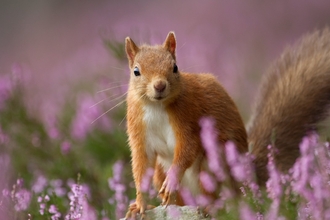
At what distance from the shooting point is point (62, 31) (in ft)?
38.1

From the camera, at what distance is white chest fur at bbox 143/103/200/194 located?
3258mm

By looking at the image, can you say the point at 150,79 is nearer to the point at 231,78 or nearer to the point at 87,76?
the point at 231,78

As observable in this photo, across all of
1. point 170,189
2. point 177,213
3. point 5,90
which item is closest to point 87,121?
point 5,90

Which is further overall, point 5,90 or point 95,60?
point 95,60

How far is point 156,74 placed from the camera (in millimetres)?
3146

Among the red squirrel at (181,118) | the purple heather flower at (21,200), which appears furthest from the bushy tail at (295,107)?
the purple heather flower at (21,200)

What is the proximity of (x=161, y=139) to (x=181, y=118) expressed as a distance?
13 cm

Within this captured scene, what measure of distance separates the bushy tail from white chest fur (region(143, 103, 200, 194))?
0.49 meters

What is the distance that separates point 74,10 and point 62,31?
0.70 meters

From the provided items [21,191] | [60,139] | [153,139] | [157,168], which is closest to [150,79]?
[153,139]

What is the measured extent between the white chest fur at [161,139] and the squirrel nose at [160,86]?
0.18 metres

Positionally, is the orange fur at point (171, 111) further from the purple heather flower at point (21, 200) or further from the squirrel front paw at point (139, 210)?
the purple heather flower at point (21, 200)

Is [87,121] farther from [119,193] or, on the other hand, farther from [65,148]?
[119,193]

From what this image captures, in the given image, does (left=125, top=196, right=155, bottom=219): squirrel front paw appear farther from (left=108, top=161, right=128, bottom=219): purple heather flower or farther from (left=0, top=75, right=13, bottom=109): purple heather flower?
(left=0, top=75, right=13, bottom=109): purple heather flower
